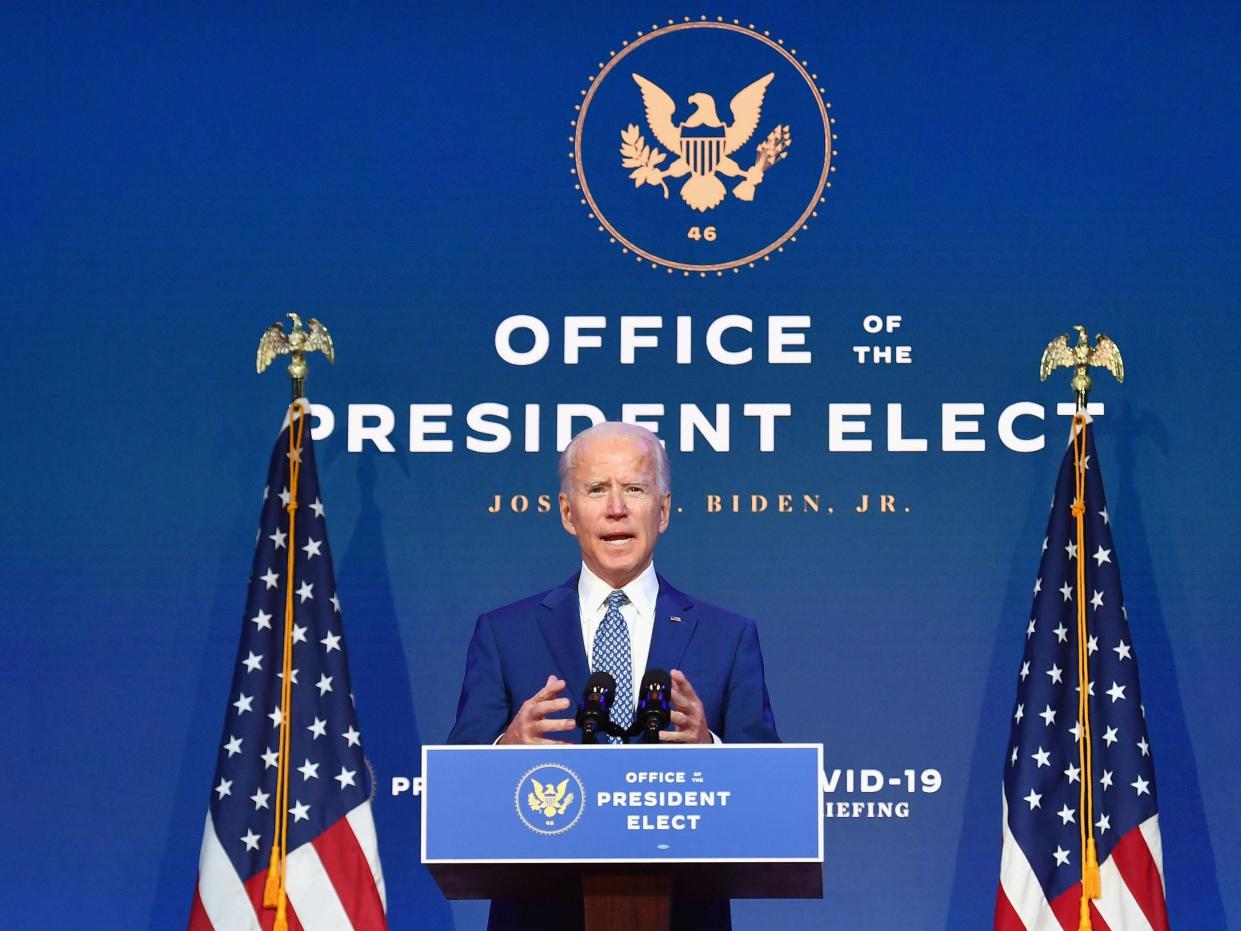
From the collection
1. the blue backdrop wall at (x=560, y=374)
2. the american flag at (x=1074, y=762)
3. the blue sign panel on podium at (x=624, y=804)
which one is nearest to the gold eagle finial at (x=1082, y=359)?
the american flag at (x=1074, y=762)

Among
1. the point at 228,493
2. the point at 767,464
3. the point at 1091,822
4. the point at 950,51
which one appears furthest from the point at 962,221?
the point at 228,493

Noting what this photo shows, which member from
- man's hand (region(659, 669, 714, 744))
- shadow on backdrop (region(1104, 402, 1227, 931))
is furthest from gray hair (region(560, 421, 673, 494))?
shadow on backdrop (region(1104, 402, 1227, 931))

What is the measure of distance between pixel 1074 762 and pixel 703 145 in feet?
6.59

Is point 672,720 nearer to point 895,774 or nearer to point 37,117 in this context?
point 895,774

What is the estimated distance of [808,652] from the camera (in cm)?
517

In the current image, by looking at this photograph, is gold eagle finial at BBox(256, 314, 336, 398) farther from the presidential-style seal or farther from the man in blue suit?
the presidential-style seal

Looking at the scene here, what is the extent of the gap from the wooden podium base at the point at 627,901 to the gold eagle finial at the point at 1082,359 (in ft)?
7.50

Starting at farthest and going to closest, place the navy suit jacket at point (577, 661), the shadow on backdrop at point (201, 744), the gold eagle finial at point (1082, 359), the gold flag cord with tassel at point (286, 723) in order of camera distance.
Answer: the shadow on backdrop at point (201, 744) < the gold eagle finial at point (1082, 359) < the gold flag cord with tassel at point (286, 723) < the navy suit jacket at point (577, 661)

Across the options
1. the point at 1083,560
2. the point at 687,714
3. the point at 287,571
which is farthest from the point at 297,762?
the point at 1083,560

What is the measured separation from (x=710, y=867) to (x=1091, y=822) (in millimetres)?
1977

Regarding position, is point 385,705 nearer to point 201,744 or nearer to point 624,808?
point 201,744

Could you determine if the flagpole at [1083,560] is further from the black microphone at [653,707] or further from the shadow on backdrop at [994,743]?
the black microphone at [653,707]

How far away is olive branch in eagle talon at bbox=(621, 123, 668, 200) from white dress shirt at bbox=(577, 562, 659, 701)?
167 cm

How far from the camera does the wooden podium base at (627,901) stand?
2996 millimetres
